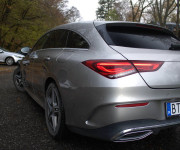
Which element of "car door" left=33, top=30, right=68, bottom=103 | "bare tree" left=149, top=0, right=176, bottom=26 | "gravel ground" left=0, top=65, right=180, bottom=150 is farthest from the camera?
"bare tree" left=149, top=0, right=176, bottom=26

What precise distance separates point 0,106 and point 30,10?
1438 centimetres

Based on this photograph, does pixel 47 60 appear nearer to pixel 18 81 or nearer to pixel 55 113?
pixel 55 113

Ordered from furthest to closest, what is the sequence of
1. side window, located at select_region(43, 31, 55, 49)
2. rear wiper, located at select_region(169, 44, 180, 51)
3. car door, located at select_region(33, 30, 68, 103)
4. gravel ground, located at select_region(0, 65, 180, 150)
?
1. side window, located at select_region(43, 31, 55, 49)
2. car door, located at select_region(33, 30, 68, 103)
3. gravel ground, located at select_region(0, 65, 180, 150)
4. rear wiper, located at select_region(169, 44, 180, 51)

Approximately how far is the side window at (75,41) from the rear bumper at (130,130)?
3.02 ft

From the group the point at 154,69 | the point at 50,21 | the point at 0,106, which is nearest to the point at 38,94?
the point at 0,106

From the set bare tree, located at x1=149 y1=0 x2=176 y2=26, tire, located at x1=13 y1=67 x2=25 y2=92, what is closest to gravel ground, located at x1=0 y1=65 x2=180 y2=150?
tire, located at x1=13 y1=67 x2=25 y2=92

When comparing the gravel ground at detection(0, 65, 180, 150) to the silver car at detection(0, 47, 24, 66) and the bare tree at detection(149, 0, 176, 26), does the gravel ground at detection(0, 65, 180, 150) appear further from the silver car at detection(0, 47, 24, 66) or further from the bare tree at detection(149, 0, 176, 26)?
the bare tree at detection(149, 0, 176, 26)

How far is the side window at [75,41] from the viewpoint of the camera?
2.37 m

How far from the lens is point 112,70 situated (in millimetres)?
1896

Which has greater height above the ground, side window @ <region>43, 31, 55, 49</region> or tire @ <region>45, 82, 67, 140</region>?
side window @ <region>43, 31, 55, 49</region>

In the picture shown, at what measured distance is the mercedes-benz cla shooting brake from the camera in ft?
6.13

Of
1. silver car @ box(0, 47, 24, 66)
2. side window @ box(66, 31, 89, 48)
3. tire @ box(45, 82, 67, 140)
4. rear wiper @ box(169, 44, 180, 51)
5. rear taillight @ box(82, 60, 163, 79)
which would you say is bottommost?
tire @ box(45, 82, 67, 140)

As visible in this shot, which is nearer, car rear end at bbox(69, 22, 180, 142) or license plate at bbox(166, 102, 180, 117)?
car rear end at bbox(69, 22, 180, 142)

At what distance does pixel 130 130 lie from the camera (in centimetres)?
184
